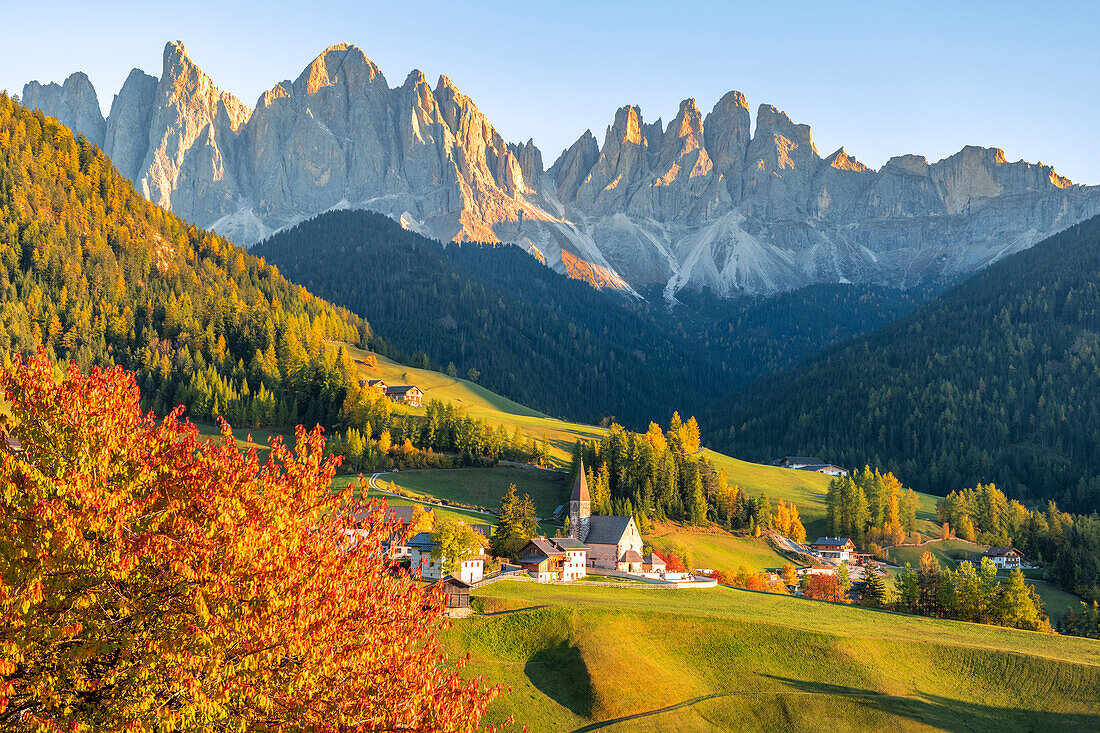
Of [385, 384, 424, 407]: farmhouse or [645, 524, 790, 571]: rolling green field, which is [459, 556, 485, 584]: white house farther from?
[385, 384, 424, 407]: farmhouse

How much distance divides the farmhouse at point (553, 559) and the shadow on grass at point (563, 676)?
24.3 m

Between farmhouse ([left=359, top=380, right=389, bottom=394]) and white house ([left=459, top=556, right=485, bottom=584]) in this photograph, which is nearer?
white house ([left=459, top=556, right=485, bottom=584])

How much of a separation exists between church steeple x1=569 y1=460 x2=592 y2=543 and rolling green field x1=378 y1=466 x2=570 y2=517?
37.9ft

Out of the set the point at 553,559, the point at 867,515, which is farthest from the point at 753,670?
the point at 867,515

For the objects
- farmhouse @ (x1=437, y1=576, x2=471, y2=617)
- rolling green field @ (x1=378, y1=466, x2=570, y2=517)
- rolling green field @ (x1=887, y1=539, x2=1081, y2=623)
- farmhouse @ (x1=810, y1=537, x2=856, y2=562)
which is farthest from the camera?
farmhouse @ (x1=810, y1=537, x2=856, y2=562)

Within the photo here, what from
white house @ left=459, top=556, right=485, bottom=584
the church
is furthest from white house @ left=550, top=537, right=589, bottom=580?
white house @ left=459, top=556, right=485, bottom=584

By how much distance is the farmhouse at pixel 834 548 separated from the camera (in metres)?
134

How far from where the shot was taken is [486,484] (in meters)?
129

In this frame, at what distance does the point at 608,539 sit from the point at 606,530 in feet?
5.69

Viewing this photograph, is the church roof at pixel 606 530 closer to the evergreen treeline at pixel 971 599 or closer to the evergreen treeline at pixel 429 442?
the evergreen treeline at pixel 971 599

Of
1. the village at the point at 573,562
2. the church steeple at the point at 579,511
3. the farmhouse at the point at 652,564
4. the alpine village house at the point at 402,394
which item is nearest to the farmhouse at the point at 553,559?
the village at the point at 573,562

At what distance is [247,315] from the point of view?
193 meters

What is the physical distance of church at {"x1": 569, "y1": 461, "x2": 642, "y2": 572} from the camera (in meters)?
98.1

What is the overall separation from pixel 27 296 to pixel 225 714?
589 ft
